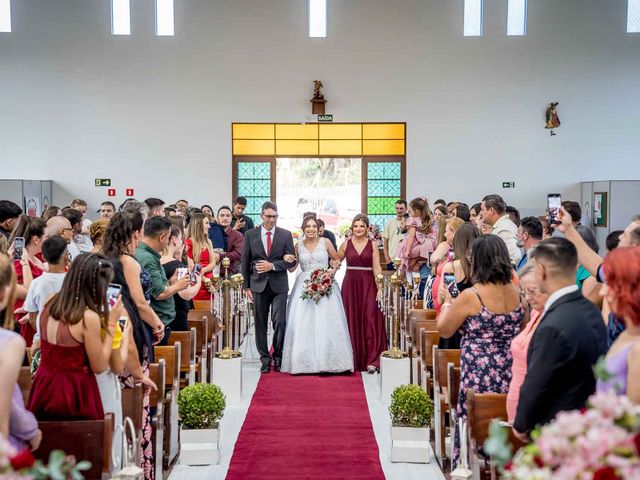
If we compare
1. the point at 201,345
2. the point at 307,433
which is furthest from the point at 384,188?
the point at 307,433

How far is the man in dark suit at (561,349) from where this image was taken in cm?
329

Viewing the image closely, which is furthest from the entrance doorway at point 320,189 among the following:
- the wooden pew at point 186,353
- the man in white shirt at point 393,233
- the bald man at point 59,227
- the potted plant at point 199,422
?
the potted plant at point 199,422

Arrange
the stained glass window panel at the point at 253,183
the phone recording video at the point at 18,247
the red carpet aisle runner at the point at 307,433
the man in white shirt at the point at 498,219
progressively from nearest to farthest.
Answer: the phone recording video at the point at 18,247
the red carpet aisle runner at the point at 307,433
the man in white shirt at the point at 498,219
the stained glass window panel at the point at 253,183

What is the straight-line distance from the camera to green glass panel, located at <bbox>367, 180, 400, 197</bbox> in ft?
60.5

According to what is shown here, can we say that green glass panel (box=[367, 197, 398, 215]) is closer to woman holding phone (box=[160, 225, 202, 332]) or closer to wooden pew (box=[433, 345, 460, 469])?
woman holding phone (box=[160, 225, 202, 332])

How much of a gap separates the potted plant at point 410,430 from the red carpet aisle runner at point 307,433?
0.20m

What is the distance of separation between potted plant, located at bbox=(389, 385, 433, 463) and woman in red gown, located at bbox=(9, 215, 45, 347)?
2.68m

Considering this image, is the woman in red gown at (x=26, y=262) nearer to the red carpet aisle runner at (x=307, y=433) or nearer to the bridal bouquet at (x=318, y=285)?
the red carpet aisle runner at (x=307, y=433)

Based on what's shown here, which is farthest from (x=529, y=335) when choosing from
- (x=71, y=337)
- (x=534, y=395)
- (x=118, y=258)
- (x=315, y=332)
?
(x=315, y=332)

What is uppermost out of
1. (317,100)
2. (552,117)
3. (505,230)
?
(317,100)

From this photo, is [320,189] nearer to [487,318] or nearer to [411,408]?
[411,408]

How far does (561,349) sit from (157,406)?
2.81 metres

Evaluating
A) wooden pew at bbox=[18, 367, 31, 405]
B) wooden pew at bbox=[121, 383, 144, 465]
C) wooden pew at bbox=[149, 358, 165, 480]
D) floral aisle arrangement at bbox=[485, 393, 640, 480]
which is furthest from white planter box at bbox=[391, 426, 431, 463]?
floral aisle arrangement at bbox=[485, 393, 640, 480]

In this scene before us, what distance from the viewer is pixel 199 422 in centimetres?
594
